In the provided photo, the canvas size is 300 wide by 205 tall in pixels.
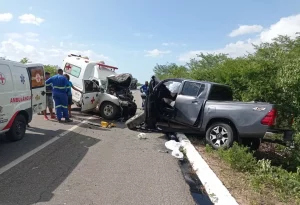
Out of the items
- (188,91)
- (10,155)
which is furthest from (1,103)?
(188,91)

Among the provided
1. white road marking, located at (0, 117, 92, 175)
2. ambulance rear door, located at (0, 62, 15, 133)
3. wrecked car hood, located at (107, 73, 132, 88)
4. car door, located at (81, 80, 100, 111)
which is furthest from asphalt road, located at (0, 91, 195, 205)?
wrecked car hood, located at (107, 73, 132, 88)

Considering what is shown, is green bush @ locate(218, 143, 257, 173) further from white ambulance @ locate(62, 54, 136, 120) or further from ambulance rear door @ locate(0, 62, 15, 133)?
white ambulance @ locate(62, 54, 136, 120)

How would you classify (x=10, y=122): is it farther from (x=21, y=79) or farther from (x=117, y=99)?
(x=117, y=99)

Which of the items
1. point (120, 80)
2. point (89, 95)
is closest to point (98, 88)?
point (89, 95)

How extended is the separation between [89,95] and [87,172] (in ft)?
22.0

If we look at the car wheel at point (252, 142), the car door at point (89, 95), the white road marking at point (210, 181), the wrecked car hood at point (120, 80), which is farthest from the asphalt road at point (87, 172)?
the wrecked car hood at point (120, 80)

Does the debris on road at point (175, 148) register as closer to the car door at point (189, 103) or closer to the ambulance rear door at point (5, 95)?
the car door at point (189, 103)

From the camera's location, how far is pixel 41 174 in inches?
198

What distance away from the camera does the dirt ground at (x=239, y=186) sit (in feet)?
14.2

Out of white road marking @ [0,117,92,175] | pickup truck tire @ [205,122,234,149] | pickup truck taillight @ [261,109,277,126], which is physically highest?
pickup truck taillight @ [261,109,277,126]

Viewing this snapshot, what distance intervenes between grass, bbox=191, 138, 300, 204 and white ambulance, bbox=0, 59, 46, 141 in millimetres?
4559

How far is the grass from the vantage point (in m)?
4.56

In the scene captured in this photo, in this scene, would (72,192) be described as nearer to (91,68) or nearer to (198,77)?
(91,68)

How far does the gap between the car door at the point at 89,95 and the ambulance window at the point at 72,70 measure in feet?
3.96
